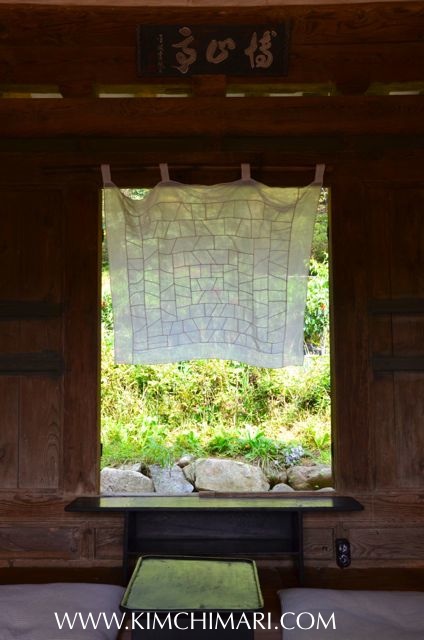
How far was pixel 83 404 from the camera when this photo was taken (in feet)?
13.0

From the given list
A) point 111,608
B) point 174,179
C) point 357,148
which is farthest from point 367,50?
point 111,608

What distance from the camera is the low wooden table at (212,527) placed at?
3.74 meters

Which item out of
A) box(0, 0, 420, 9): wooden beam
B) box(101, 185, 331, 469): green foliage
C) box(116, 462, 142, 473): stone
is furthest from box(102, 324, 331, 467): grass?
box(0, 0, 420, 9): wooden beam

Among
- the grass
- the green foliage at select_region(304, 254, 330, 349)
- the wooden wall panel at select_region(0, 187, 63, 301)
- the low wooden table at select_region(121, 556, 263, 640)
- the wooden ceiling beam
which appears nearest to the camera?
the low wooden table at select_region(121, 556, 263, 640)

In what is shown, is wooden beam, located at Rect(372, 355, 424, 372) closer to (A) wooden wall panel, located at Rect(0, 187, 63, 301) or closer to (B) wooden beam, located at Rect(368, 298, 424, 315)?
(B) wooden beam, located at Rect(368, 298, 424, 315)

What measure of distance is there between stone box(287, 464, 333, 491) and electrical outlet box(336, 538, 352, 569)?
2535 millimetres

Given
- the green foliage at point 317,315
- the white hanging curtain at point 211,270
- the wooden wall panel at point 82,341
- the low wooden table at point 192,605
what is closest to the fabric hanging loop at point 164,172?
the white hanging curtain at point 211,270

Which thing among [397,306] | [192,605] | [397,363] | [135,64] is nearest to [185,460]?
[397,363]

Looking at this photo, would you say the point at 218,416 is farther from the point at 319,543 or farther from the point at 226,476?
the point at 319,543

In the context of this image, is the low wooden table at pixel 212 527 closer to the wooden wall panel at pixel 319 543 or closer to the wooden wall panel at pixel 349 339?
the wooden wall panel at pixel 319 543

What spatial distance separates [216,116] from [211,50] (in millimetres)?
760

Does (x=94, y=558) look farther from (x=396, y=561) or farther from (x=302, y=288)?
(x=302, y=288)

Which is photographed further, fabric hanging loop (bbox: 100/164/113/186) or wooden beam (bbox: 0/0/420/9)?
fabric hanging loop (bbox: 100/164/113/186)

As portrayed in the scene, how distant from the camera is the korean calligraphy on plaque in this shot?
2.93m
